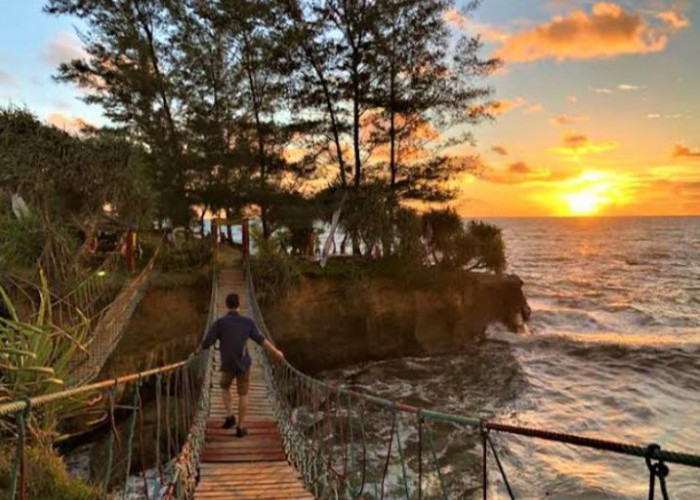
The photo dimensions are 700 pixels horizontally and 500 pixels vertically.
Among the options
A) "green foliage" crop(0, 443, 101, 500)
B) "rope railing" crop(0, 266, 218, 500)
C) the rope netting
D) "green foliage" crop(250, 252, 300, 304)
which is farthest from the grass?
"green foliage" crop(0, 443, 101, 500)

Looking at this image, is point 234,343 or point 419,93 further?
point 419,93

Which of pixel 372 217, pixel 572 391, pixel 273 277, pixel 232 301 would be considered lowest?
pixel 572 391

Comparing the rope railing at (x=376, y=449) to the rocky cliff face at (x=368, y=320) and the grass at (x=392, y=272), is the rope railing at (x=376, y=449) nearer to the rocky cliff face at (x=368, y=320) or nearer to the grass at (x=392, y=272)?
the rocky cliff face at (x=368, y=320)

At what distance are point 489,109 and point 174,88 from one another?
34.0 feet

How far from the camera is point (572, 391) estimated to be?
11.4m

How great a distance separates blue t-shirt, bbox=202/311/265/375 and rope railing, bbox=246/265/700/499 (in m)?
0.58

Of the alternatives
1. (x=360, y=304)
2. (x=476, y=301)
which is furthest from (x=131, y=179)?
(x=476, y=301)

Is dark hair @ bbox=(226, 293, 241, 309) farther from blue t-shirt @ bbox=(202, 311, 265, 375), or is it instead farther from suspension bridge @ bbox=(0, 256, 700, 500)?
suspension bridge @ bbox=(0, 256, 700, 500)

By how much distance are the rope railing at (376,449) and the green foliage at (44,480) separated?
5.99 feet

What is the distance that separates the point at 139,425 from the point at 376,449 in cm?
407

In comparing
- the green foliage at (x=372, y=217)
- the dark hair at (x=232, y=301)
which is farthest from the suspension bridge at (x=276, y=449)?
the green foliage at (x=372, y=217)

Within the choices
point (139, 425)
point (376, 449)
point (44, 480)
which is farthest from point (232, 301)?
point (376, 449)

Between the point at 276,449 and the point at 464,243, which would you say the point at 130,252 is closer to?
the point at 464,243

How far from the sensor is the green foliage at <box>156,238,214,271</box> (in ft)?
44.8
